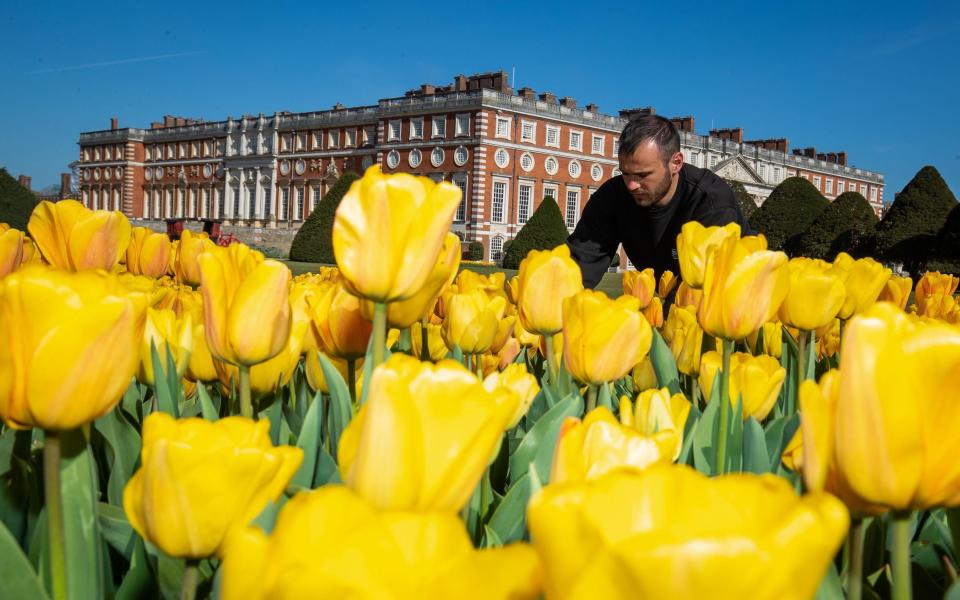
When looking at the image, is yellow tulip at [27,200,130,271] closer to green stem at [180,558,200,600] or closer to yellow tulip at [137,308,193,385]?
yellow tulip at [137,308,193,385]

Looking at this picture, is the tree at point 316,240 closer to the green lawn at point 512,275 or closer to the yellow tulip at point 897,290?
the green lawn at point 512,275

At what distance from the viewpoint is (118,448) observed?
2.88 feet

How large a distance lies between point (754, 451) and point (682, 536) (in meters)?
0.59

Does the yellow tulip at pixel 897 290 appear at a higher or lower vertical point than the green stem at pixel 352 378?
higher

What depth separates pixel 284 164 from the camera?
4059 cm

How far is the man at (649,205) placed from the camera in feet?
9.19

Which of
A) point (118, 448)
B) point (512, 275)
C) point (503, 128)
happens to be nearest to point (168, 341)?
point (118, 448)

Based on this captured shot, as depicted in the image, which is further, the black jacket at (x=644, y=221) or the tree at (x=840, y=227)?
the tree at (x=840, y=227)

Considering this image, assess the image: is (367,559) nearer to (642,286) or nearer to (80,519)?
(80,519)

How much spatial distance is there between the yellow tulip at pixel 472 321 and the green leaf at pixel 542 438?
277mm

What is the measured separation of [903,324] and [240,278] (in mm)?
646

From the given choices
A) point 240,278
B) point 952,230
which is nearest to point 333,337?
point 240,278

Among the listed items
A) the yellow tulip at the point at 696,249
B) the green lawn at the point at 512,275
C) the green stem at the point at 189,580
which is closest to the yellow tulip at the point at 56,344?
the green stem at the point at 189,580

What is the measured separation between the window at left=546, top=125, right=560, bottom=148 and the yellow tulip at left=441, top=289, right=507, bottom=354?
32.7 metres
